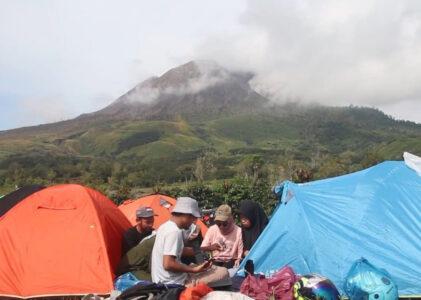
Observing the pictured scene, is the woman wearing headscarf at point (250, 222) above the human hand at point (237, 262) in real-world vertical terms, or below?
above

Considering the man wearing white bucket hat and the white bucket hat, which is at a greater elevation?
the white bucket hat

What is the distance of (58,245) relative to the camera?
6031 mm

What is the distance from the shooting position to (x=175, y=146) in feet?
458

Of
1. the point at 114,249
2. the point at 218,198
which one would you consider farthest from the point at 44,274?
the point at 218,198

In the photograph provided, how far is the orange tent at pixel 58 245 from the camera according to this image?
5.79 meters

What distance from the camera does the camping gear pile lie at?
17.3ft

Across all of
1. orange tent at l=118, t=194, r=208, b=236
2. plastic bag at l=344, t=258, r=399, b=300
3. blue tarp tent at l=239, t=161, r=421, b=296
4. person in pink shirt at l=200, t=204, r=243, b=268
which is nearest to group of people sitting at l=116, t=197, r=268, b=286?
person in pink shirt at l=200, t=204, r=243, b=268

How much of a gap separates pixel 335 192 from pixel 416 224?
115 cm

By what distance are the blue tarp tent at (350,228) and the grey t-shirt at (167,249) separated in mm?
1813

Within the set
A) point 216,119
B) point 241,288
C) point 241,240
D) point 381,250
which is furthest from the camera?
point 216,119

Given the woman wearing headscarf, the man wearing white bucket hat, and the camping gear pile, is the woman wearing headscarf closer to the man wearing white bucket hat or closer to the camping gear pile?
the camping gear pile

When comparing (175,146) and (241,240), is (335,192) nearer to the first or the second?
(241,240)

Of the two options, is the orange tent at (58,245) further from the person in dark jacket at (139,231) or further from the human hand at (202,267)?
the human hand at (202,267)

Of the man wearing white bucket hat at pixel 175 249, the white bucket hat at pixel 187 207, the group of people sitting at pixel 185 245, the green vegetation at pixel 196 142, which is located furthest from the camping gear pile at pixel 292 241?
the green vegetation at pixel 196 142
